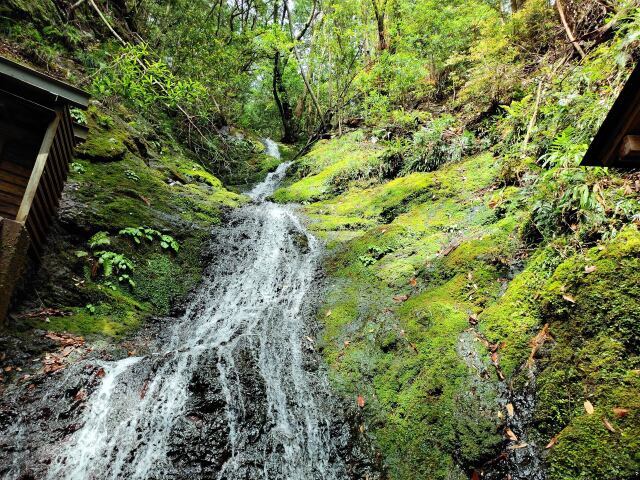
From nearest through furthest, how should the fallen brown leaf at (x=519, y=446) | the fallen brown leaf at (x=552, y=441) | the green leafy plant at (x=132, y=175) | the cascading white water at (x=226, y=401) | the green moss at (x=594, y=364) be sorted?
the green moss at (x=594, y=364) → the fallen brown leaf at (x=552, y=441) → the fallen brown leaf at (x=519, y=446) → the cascading white water at (x=226, y=401) → the green leafy plant at (x=132, y=175)

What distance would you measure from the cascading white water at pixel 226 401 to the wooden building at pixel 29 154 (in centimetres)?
232

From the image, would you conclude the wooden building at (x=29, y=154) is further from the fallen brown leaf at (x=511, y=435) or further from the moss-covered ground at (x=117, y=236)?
the fallen brown leaf at (x=511, y=435)

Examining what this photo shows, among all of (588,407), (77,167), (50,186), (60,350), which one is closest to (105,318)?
(60,350)

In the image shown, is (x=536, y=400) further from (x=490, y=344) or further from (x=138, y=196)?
(x=138, y=196)

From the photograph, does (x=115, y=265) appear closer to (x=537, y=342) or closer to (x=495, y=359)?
(x=495, y=359)

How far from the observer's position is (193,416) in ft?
16.3

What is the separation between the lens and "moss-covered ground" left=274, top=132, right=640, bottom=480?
354 centimetres

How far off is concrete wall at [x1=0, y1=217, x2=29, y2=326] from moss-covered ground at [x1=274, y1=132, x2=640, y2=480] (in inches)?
198

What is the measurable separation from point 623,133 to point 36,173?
302 inches

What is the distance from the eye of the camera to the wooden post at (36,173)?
17.9 ft

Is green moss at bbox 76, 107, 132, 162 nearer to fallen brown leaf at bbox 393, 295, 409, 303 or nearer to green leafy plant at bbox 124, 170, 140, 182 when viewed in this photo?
green leafy plant at bbox 124, 170, 140, 182

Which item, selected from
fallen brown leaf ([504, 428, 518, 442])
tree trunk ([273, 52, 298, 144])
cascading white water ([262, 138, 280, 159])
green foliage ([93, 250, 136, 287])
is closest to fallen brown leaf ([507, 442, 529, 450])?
fallen brown leaf ([504, 428, 518, 442])

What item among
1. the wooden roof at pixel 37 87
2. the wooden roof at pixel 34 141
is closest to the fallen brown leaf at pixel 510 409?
the wooden roof at pixel 34 141

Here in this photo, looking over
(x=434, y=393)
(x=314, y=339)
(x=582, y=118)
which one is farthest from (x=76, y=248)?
(x=582, y=118)
